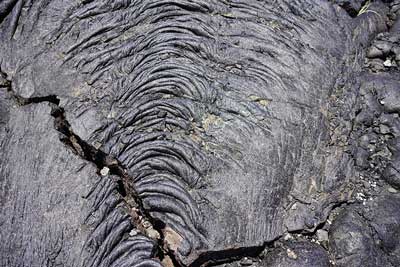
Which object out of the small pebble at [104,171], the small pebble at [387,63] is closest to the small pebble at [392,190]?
the small pebble at [387,63]

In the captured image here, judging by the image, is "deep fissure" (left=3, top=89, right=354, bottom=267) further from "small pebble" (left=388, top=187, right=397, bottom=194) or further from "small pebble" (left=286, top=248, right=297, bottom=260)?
"small pebble" (left=388, top=187, right=397, bottom=194)

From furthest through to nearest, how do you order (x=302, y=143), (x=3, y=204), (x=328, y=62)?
(x=328, y=62)
(x=302, y=143)
(x=3, y=204)

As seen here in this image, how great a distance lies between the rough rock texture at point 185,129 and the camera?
1862mm

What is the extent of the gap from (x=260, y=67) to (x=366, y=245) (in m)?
0.78

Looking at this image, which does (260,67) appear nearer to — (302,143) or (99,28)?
(302,143)

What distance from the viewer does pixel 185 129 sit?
6.51 feet

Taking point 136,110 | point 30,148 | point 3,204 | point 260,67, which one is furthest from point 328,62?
point 3,204

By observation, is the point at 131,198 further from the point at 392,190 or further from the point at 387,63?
the point at 387,63

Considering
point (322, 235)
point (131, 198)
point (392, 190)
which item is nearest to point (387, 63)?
point (392, 190)

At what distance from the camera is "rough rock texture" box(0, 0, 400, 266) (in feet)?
6.11

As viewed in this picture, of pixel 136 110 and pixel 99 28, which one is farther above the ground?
pixel 99 28

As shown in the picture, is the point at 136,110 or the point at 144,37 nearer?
the point at 136,110

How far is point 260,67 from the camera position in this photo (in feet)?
6.94

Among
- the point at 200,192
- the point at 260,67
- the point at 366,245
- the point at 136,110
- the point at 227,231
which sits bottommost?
the point at 366,245
